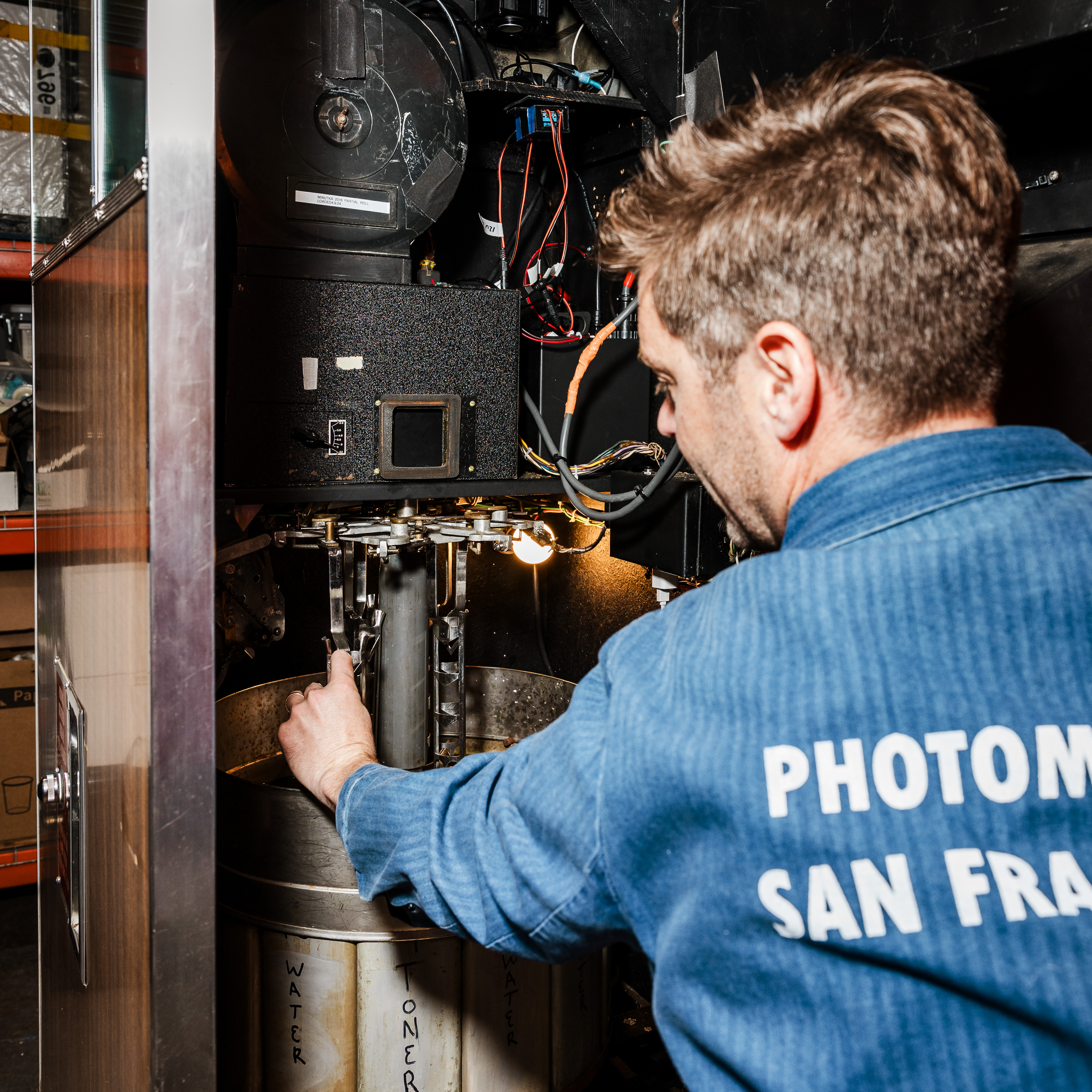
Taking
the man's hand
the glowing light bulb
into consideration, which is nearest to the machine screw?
the man's hand

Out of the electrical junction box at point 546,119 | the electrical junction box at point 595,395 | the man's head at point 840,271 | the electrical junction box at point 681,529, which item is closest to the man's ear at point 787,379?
the man's head at point 840,271

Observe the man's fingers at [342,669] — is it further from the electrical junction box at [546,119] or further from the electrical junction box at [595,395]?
the electrical junction box at [546,119]

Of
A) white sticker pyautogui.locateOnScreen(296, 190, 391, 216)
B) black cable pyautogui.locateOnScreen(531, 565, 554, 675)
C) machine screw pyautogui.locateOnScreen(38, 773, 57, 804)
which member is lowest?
machine screw pyautogui.locateOnScreen(38, 773, 57, 804)

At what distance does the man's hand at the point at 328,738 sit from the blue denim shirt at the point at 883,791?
1.28 feet

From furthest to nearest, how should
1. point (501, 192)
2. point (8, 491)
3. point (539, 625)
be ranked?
point (8, 491)
point (539, 625)
point (501, 192)

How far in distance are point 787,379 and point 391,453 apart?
591 millimetres

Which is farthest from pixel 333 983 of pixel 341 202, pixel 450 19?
pixel 450 19

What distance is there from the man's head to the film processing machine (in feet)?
1.53

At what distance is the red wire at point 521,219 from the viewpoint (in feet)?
4.69

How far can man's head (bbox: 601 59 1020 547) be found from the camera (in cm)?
63

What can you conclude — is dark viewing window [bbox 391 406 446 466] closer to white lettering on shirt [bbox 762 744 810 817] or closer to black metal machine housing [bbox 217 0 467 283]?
black metal machine housing [bbox 217 0 467 283]

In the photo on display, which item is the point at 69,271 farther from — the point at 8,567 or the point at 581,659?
the point at 8,567

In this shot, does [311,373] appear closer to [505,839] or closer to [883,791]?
[505,839]

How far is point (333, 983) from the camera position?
1.11 m
